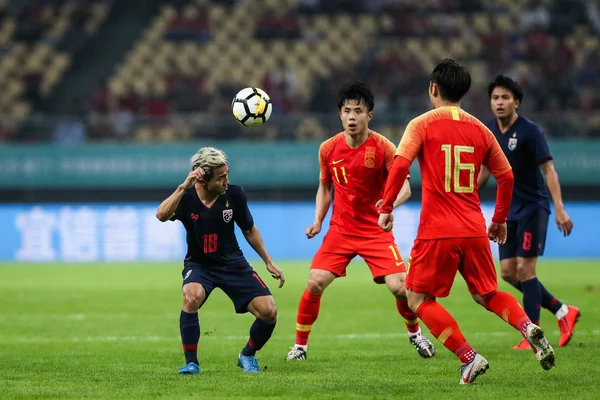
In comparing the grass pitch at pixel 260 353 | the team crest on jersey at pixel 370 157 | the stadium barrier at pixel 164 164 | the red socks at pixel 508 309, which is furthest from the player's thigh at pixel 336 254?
the stadium barrier at pixel 164 164

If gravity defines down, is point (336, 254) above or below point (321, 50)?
below

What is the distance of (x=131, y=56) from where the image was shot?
28469 millimetres

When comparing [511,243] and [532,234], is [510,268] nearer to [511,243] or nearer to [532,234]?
[511,243]

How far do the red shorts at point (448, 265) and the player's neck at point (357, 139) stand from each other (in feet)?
7.05

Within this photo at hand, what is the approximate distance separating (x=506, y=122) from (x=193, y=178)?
3.57m

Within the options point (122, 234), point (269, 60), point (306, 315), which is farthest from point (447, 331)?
point (269, 60)

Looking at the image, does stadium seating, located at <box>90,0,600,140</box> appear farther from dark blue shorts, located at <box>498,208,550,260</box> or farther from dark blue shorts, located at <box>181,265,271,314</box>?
dark blue shorts, located at <box>181,265,271,314</box>

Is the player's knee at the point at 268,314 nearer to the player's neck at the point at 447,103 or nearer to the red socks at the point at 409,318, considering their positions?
the red socks at the point at 409,318

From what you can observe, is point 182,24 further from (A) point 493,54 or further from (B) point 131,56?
(A) point 493,54

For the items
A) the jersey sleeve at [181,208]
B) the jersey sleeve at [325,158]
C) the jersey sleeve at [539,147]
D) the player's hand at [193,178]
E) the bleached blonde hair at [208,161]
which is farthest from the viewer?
the jersey sleeve at [539,147]

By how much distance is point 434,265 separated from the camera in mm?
7125

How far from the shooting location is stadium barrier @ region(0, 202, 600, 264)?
72.5 ft

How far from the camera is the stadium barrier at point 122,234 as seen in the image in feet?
72.5

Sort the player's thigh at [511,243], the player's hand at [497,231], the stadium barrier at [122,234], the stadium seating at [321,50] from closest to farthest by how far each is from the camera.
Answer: the player's hand at [497,231] → the player's thigh at [511,243] → the stadium barrier at [122,234] → the stadium seating at [321,50]
